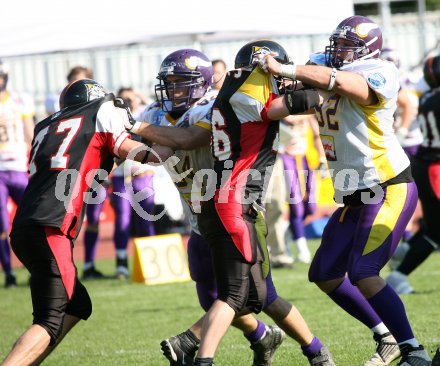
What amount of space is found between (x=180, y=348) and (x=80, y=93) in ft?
4.78

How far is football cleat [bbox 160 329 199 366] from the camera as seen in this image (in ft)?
16.4

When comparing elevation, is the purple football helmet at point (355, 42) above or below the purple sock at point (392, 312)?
above

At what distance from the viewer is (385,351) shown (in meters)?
5.10

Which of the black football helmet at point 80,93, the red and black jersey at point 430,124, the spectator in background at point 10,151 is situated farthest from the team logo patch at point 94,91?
the spectator in background at point 10,151

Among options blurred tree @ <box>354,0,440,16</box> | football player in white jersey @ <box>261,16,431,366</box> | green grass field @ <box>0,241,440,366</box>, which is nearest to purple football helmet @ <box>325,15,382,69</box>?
football player in white jersey @ <box>261,16,431,366</box>

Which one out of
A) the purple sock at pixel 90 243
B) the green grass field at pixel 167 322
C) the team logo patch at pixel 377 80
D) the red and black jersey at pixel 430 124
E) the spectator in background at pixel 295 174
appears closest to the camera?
the team logo patch at pixel 377 80

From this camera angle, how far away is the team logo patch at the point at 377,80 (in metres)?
4.76

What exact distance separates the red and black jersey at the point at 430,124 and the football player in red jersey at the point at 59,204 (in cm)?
343

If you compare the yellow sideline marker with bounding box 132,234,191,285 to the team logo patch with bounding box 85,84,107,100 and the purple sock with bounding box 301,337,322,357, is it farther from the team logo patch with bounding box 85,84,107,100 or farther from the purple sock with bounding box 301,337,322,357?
the team logo patch with bounding box 85,84,107,100

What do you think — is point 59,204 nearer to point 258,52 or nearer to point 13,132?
point 258,52

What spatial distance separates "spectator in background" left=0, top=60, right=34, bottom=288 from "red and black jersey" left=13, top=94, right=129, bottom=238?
444cm

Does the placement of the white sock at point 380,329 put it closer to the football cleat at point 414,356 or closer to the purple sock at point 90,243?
the football cleat at point 414,356

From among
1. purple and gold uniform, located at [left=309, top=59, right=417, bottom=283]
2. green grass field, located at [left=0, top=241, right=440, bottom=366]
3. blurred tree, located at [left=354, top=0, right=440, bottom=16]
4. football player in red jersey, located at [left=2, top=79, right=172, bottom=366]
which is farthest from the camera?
blurred tree, located at [left=354, top=0, right=440, bottom=16]

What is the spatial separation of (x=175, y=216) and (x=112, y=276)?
7.11 feet
